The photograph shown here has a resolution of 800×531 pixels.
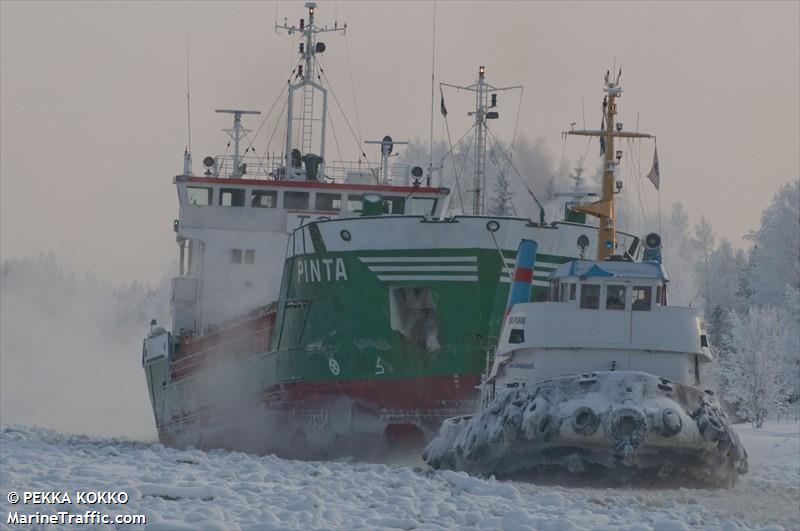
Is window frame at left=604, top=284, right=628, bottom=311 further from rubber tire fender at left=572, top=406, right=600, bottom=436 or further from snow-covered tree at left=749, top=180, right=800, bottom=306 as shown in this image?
snow-covered tree at left=749, top=180, right=800, bottom=306

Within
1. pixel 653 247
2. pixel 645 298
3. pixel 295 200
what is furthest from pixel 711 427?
pixel 295 200

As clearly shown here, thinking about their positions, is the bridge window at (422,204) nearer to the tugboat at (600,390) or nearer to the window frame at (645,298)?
A: the tugboat at (600,390)

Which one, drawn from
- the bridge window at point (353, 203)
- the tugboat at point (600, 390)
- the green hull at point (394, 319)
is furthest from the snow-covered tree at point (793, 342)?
the tugboat at point (600, 390)

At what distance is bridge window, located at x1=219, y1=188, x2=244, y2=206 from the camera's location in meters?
35.0

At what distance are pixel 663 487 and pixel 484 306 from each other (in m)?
7.86

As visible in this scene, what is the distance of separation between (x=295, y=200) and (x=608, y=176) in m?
12.8

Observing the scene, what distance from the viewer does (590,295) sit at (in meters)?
20.8

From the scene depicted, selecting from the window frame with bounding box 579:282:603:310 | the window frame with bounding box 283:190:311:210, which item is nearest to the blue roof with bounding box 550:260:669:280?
the window frame with bounding box 579:282:603:310

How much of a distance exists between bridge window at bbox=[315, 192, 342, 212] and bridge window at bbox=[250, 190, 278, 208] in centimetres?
104

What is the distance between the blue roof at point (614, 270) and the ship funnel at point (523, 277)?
1.76 meters

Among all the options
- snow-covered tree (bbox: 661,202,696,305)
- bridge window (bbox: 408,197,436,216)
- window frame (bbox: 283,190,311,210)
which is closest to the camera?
bridge window (bbox: 408,197,436,216)

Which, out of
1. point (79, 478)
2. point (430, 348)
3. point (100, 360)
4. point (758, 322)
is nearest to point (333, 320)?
point (430, 348)

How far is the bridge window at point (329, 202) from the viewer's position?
113ft

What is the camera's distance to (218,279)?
35.5 metres
